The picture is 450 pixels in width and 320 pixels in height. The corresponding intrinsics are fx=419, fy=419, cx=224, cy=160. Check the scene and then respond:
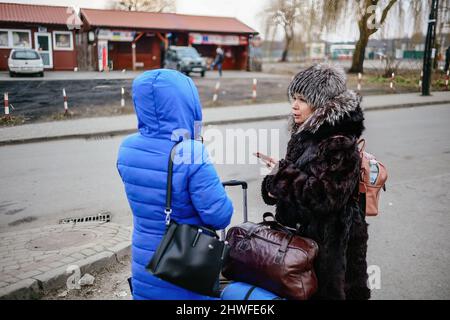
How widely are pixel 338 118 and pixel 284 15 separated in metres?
53.8

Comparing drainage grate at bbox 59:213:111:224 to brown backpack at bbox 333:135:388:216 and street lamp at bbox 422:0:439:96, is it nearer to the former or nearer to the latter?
brown backpack at bbox 333:135:388:216

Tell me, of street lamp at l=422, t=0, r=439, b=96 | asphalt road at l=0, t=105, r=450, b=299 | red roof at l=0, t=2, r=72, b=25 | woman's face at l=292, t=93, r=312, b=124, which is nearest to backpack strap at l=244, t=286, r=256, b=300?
woman's face at l=292, t=93, r=312, b=124

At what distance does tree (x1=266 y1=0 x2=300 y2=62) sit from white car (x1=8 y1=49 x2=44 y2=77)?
112ft

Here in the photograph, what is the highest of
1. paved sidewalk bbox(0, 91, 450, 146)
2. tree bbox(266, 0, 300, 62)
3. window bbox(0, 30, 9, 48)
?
tree bbox(266, 0, 300, 62)

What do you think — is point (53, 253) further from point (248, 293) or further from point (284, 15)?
point (284, 15)

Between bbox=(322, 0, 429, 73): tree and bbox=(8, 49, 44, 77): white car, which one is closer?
bbox=(322, 0, 429, 73): tree

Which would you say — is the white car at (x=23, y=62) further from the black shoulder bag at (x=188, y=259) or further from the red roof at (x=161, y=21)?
the black shoulder bag at (x=188, y=259)

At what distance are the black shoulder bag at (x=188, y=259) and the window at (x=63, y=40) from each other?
34.9 meters

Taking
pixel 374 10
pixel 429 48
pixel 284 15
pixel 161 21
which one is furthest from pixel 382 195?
pixel 284 15

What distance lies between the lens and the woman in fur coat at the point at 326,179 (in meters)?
2.25

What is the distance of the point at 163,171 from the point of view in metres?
2.14

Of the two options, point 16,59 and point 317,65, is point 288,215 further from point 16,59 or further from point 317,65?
point 16,59

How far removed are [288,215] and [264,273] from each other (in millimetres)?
446

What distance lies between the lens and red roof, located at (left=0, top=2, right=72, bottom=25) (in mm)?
31281
